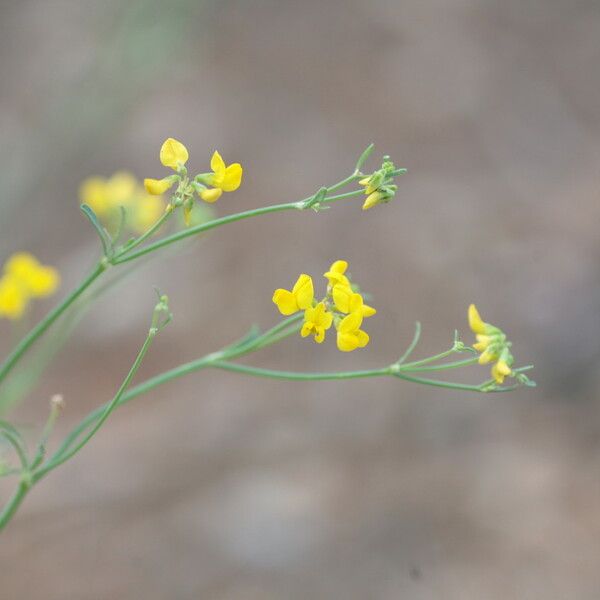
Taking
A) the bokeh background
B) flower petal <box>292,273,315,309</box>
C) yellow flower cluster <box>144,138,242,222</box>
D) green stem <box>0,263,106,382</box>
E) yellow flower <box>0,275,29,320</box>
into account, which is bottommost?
green stem <box>0,263,106,382</box>

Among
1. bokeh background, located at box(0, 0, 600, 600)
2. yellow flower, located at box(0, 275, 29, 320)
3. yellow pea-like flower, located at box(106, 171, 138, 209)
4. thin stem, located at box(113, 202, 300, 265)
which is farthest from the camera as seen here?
bokeh background, located at box(0, 0, 600, 600)

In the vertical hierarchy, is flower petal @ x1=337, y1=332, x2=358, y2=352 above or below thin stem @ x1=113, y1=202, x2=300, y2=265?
below

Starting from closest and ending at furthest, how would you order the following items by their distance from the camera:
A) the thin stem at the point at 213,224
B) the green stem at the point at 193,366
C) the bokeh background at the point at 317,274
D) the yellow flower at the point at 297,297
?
1. the thin stem at the point at 213,224
2. the yellow flower at the point at 297,297
3. the green stem at the point at 193,366
4. the bokeh background at the point at 317,274

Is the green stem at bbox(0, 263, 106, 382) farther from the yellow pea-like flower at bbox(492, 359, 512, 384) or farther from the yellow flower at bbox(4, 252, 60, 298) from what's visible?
the yellow pea-like flower at bbox(492, 359, 512, 384)

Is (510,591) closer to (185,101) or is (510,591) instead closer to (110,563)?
(110,563)

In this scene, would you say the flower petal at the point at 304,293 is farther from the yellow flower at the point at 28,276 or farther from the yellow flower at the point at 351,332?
the yellow flower at the point at 28,276

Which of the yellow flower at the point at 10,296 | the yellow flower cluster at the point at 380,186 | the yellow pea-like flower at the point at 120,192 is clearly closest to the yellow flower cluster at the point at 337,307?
the yellow flower cluster at the point at 380,186

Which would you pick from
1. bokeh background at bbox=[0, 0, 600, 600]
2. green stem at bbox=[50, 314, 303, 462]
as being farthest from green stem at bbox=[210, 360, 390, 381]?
bokeh background at bbox=[0, 0, 600, 600]
